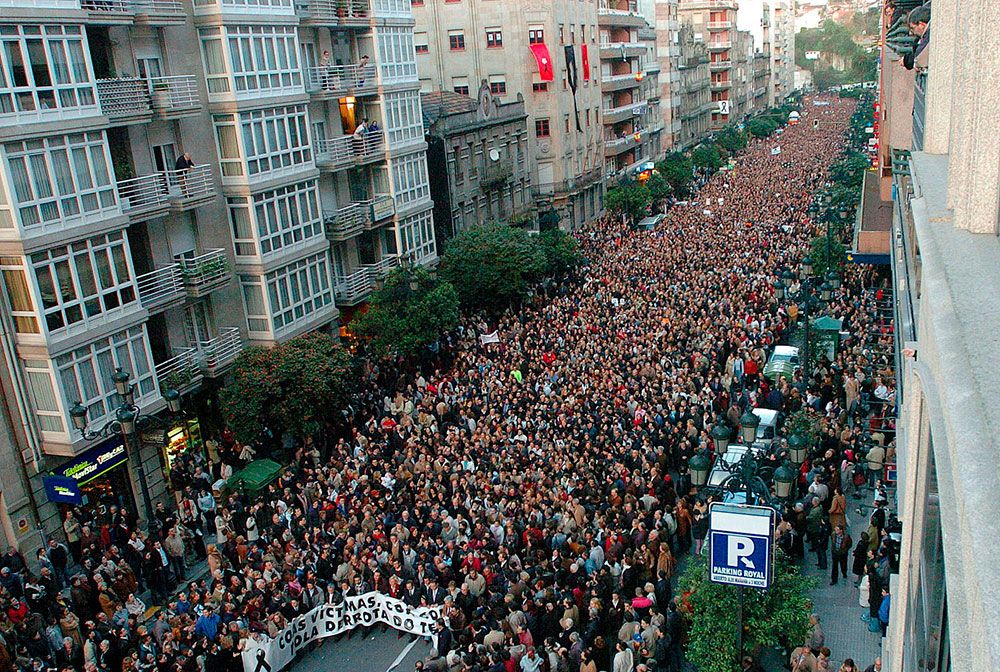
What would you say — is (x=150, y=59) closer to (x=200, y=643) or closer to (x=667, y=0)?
(x=200, y=643)

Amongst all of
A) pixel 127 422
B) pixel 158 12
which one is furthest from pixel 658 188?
pixel 127 422

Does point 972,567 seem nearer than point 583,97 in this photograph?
Yes

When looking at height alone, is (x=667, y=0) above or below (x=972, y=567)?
above

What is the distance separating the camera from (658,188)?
59875 millimetres

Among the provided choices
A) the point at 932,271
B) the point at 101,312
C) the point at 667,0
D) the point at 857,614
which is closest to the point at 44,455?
the point at 101,312

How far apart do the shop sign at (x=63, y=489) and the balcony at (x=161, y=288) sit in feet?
15.8

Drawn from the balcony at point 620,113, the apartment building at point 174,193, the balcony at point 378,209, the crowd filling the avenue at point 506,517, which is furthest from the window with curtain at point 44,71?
the balcony at point 620,113

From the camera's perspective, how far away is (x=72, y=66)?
67.1 feet

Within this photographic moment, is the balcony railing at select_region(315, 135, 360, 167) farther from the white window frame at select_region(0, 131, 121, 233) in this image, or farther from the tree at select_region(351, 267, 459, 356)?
the white window frame at select_region(0, 131, 121, 233)

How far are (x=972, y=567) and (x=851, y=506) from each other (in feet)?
54.4

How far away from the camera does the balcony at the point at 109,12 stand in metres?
21.1

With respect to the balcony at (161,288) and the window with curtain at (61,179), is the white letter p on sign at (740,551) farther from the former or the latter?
the balcony at (161,288)

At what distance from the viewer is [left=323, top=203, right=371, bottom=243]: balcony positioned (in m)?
30.6

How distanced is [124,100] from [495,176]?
83.3ft
